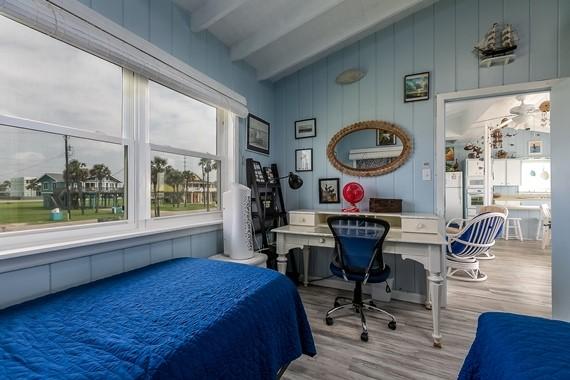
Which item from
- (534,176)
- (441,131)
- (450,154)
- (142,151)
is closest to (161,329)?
(142,151)

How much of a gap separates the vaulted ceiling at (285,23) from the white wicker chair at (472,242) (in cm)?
251

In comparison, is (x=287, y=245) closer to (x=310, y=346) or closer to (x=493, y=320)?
(x=310, y=346)

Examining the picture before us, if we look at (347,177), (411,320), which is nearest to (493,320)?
(411,320)

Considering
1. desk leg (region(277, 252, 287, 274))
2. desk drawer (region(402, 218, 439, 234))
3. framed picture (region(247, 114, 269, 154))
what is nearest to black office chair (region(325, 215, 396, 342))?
desk drawer (region(402, 218, 439, 234))

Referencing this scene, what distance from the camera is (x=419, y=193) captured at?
8.68 feet

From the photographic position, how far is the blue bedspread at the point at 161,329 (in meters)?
0.72

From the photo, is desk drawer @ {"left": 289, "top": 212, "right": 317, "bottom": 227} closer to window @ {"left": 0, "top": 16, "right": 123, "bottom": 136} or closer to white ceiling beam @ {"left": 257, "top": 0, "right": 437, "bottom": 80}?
white ceiling beam @ {"left": 257, "top": 0, "right": 437, "bottom": 80}

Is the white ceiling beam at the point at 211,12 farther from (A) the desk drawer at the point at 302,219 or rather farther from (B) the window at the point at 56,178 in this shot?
(A) the desk drawer at the point at 302,219

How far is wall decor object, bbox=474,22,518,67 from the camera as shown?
7.32 ft

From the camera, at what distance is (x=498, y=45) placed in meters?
2.29

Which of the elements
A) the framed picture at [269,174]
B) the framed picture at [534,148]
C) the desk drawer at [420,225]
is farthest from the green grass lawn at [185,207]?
the framed picture at [534,148]

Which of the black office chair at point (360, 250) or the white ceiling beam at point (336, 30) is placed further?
the white ceiling beam at point (336, 30)

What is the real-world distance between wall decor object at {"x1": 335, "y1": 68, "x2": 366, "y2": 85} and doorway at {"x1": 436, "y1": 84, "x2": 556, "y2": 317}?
1683mm

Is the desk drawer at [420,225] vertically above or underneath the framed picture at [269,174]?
underneath
